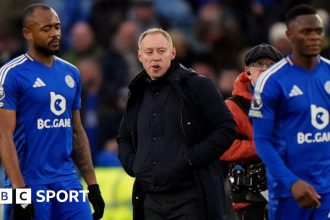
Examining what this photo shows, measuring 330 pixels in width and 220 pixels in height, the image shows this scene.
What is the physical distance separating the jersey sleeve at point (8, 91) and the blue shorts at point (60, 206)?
0.68 metres

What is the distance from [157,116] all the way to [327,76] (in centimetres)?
143

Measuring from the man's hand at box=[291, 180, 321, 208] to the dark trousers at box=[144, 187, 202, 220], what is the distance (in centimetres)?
112

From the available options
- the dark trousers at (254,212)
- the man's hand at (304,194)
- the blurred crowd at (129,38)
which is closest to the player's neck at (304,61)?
the man's hand at (304,194)

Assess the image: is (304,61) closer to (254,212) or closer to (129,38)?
(254,212)

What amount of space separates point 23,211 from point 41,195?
0.67 ft

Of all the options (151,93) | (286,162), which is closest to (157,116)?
(151,93)

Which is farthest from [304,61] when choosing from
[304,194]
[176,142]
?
[176,142]

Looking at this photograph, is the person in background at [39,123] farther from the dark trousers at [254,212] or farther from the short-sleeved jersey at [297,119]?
the short-sleeved jersey at [297,119]

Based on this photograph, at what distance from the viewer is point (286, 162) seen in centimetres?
855

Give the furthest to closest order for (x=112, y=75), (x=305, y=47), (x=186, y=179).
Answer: (x=112, y=75) → (x=186, y=179) → (x=305, y=47)

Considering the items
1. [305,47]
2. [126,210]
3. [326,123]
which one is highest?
[305,47]

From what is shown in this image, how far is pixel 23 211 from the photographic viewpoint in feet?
30.7

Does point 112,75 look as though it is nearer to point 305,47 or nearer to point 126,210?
point 126,210

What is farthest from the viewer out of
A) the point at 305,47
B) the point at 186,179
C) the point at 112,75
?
the point at 112,75
